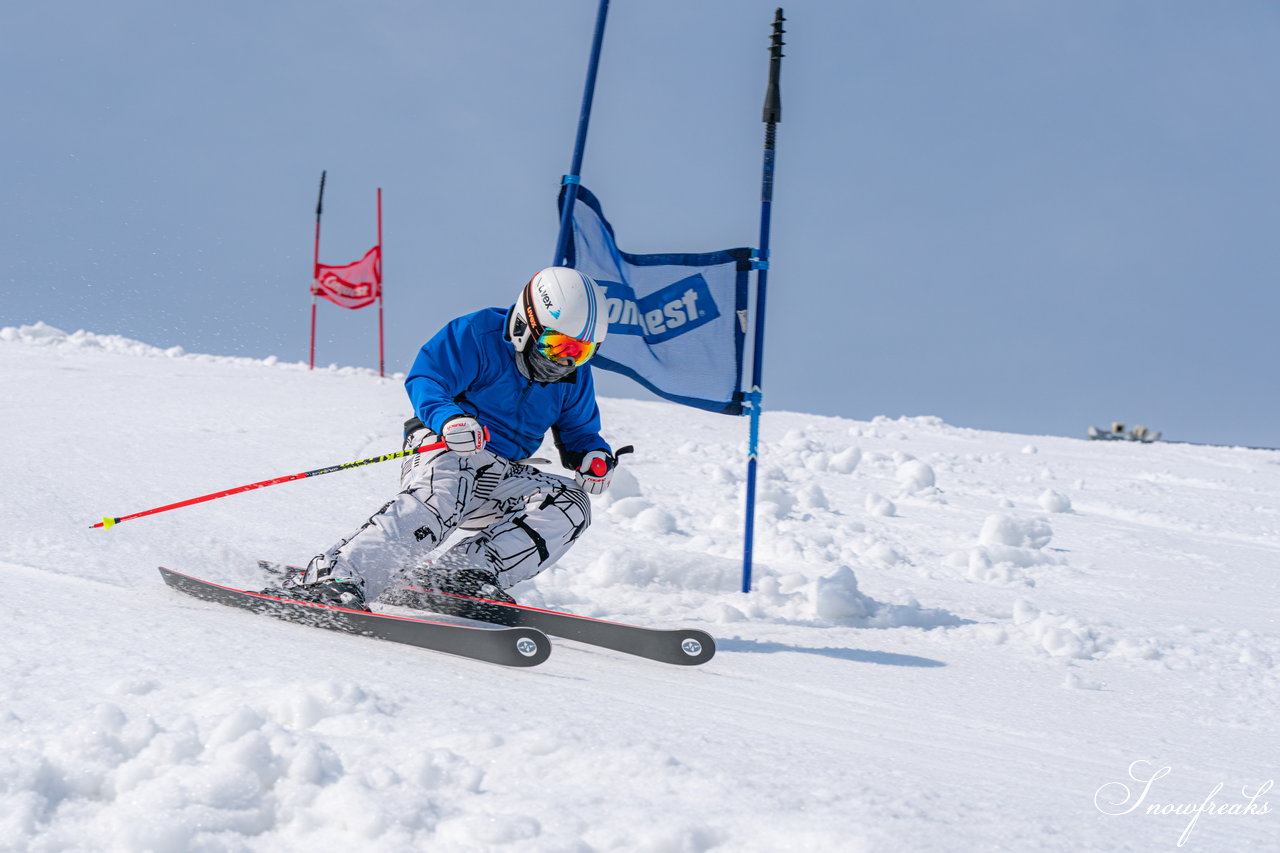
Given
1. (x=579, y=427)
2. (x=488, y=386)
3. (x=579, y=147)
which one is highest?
(x=579, y=147)

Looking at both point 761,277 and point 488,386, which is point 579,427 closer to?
point 488,386

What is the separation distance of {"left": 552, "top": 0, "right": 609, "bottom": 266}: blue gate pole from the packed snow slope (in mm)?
1847

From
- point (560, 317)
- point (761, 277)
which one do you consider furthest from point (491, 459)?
point (761, 277)

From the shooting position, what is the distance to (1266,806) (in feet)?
7.79

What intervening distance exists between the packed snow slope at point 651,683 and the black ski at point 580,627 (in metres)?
0.09

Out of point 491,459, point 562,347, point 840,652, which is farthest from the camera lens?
point 840,652

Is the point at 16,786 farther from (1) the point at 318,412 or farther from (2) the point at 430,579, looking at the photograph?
(1) the point at 318,412

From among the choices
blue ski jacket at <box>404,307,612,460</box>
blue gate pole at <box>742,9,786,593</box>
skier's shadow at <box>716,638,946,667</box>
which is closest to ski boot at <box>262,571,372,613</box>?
blue ski jacket at <box>404,307,612,460</box>

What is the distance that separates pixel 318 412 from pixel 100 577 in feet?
20.0

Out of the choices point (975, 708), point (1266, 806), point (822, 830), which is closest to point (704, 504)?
point (975, 708)

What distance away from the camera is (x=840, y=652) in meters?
4.06

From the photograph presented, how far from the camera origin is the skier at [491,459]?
11.6ft

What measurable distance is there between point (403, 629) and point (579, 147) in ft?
11.0

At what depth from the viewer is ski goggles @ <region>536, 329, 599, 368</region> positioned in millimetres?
3742
